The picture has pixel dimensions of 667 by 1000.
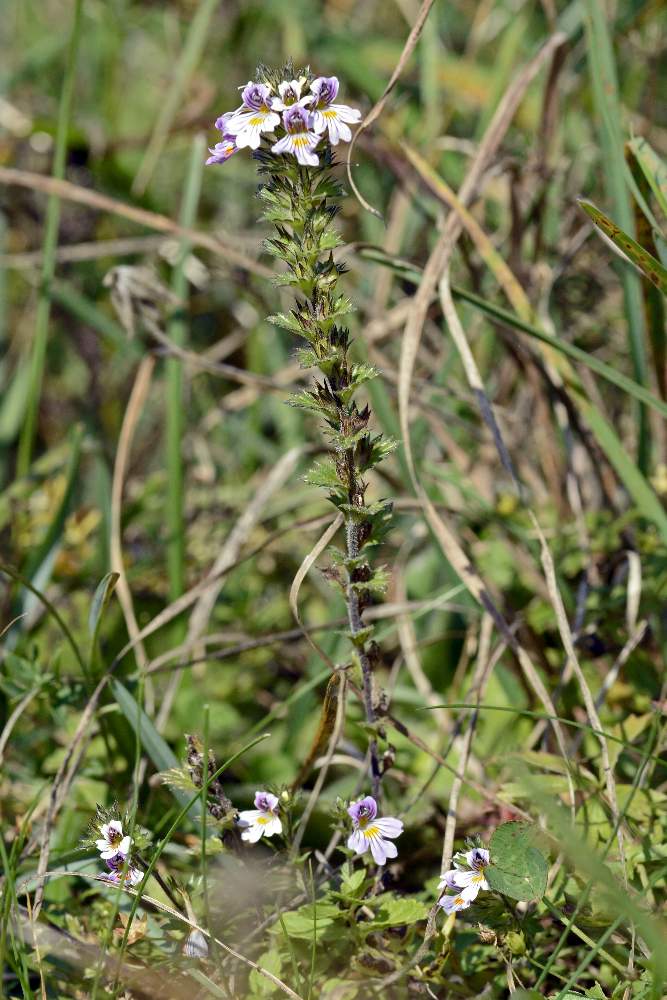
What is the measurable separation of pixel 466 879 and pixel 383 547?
1303 mm

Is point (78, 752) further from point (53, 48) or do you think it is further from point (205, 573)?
point (53, 48)

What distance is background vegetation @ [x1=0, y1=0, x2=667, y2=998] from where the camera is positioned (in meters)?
1.47

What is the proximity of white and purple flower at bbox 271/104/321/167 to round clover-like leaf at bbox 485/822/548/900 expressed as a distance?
98cm

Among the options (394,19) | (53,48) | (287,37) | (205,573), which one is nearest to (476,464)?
(205,573)

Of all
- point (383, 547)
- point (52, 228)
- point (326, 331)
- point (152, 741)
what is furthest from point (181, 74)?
point (152, 741)

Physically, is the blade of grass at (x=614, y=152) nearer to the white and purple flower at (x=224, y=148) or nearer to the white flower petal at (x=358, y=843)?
the white and purple flower at (x=224, y=148)

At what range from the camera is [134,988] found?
1.39m

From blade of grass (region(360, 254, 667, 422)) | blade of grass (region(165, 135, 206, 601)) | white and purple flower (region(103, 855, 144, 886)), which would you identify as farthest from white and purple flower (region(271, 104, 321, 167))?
blade of grass (region(165, 135, 206, 601))

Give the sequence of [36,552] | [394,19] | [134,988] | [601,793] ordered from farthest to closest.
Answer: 1. [394,19]
2. [36,552]
3. [601,793]
4. [134,988]

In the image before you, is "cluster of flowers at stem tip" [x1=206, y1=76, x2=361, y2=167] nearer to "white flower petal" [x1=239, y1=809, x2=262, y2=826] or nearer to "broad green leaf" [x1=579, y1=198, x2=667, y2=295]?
"broad green leaf" [x1=579, y1=198, x2=667, y2=295]

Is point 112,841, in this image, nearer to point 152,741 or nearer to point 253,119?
point 152,741

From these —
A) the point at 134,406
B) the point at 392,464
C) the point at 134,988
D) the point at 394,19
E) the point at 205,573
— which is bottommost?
the point at 134,988

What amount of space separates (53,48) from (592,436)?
2688 millimetres

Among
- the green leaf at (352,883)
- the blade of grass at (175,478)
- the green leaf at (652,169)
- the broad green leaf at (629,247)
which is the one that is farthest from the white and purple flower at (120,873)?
the green leaf at (652,169)
